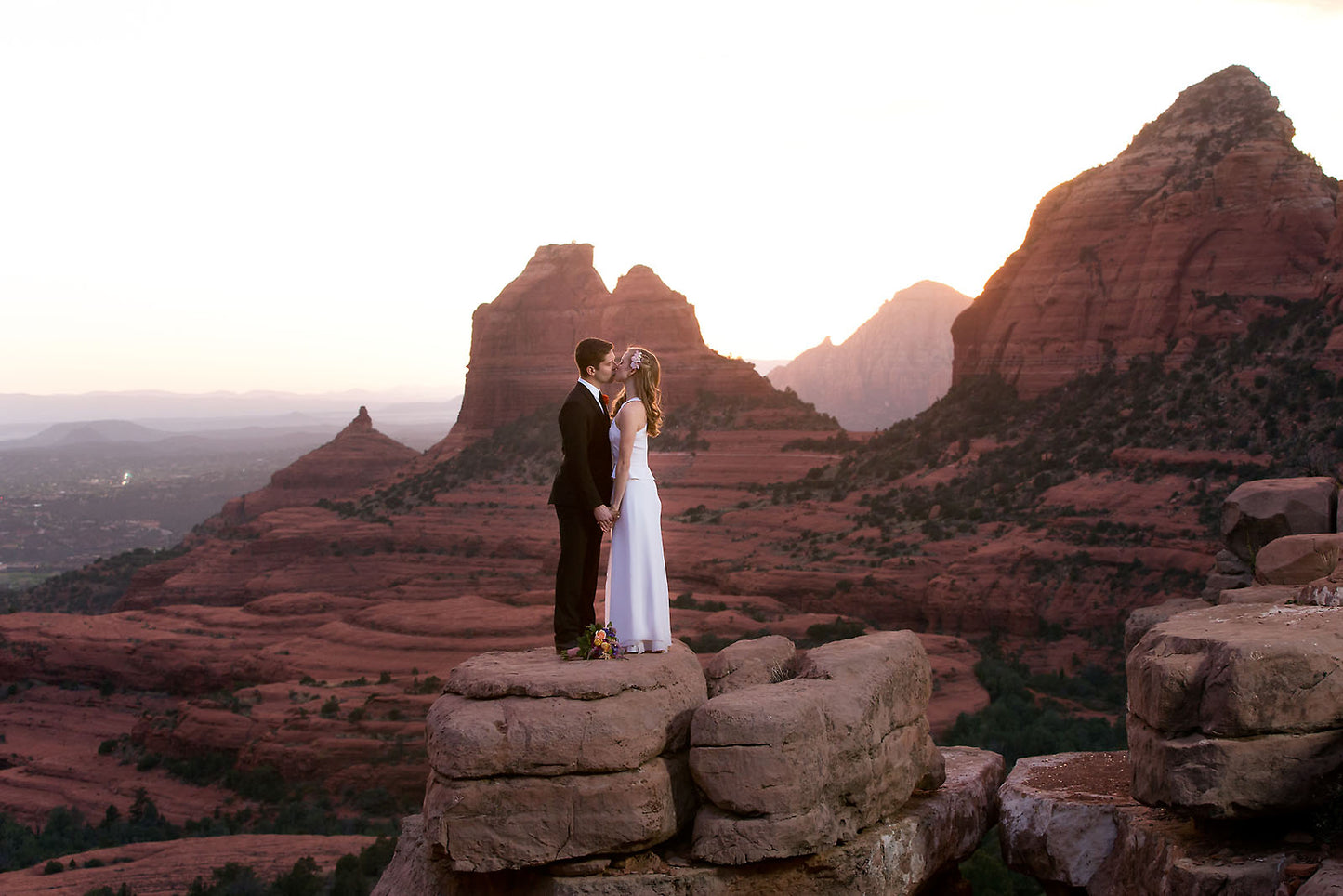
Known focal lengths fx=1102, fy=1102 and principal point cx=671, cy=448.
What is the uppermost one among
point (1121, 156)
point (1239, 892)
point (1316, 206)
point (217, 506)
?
point (1121, 156)

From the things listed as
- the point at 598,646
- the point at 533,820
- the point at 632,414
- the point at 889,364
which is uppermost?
the point at 889,364

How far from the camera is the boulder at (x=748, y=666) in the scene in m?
9.18

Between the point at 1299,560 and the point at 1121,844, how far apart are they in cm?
408

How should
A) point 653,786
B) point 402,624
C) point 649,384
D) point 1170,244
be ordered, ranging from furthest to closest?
point 1170,244
point 402,624
point 649,384
point 653,786

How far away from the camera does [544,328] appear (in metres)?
76.9

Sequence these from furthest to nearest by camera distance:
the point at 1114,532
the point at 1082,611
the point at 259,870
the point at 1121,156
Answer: the point at 1121,156
the point at 1114,532
the point at 1082,611
the point at 259,870

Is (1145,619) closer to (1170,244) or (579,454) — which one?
(579,454)

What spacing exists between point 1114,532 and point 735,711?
96.3 feet

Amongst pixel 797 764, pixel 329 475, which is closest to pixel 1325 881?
pixel 797 764

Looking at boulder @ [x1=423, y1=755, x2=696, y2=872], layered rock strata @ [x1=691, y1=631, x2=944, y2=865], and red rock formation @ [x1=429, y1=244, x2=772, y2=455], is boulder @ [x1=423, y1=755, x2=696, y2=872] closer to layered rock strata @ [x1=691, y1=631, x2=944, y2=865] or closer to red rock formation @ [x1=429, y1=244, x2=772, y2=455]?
layered rock strata @ [x1=691, y1=631, x2=944, y2=865]

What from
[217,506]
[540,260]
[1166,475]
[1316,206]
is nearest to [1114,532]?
[1166,475]

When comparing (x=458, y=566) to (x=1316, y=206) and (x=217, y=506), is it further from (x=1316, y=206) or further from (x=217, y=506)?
(x=217, y=506)

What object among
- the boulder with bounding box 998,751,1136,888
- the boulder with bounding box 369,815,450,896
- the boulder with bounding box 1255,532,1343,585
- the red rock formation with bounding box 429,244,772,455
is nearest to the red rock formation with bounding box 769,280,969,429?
the red rock formation with bounding box 429,244,772,455

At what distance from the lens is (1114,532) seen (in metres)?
33.8
